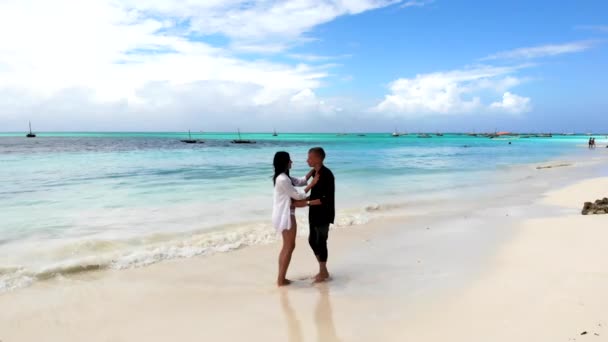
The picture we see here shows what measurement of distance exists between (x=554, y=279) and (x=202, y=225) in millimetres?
7430

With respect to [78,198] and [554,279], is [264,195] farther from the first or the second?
[554,279]

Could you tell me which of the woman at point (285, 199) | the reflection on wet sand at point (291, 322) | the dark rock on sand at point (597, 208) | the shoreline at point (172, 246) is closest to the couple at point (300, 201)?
the woman at point (285, 199)

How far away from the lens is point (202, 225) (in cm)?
997

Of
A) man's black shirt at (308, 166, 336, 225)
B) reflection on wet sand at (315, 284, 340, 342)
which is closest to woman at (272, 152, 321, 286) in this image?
man's black shirt at (308, 166, 336, 225)

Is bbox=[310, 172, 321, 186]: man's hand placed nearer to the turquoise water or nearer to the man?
the man

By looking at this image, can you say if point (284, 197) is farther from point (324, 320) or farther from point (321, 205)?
point (324, 320)

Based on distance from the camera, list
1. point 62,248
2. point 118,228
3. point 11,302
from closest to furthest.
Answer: point 11,302 < point 62,248 < point 118,228

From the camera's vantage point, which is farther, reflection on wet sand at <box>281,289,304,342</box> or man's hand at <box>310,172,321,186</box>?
man's hand at <box>310,172,321,186</box>

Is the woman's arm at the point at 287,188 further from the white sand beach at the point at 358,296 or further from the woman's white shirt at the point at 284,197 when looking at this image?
the white sand beach at the point at 358,296

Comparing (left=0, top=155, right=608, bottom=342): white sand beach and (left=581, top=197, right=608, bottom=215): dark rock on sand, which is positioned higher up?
(left=581, top=197, right=608, bottom=215): dark rock on sand

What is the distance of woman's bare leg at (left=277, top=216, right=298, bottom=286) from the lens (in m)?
5.39

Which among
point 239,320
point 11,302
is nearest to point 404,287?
point 239,320

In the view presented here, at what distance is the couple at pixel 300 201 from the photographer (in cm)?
515

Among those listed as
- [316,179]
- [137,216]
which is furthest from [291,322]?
[137,216]
